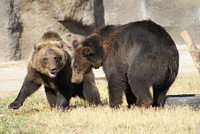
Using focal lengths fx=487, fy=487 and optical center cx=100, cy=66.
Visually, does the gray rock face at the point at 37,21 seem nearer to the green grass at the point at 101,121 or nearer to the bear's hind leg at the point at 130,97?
the green grass at the point at 101,121

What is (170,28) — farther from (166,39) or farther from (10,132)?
(10,132)

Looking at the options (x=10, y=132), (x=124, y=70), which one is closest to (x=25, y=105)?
(x=124, y=70)

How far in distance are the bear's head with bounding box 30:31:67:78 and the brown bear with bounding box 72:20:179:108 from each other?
0.30 metres

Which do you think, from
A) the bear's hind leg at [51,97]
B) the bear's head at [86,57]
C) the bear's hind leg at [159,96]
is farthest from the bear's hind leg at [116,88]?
the bear's hind leg at [51,97]

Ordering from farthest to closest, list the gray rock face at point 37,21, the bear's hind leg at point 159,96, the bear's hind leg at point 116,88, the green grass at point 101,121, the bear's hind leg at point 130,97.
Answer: the gray rock face at point 37,21 → the bear's hind leg at point 130,97 → the bear's hind leg at point 159,96 → the bear's hind leg at point 116,88 → the green grass at point 101,121

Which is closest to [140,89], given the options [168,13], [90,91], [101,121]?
[101,121]

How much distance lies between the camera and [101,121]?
8062mm

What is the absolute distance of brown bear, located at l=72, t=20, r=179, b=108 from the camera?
29.0 ft

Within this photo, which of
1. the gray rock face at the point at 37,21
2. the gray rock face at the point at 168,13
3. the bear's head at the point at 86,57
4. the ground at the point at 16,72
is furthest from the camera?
the gray rock face at the point at 168,13

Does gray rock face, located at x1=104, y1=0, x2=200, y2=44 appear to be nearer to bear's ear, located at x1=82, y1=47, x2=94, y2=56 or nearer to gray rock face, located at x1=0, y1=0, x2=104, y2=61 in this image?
gray rock face, located at x1=0, y1=0, x2=104, y2=61

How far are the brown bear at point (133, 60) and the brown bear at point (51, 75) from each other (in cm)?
25

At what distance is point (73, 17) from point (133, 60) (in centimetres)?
939

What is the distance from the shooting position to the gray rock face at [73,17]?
54.5 ft

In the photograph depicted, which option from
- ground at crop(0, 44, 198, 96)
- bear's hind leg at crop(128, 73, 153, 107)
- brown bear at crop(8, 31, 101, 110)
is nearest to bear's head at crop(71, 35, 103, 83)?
brown bear at crop(8, 31, 101, 110)
